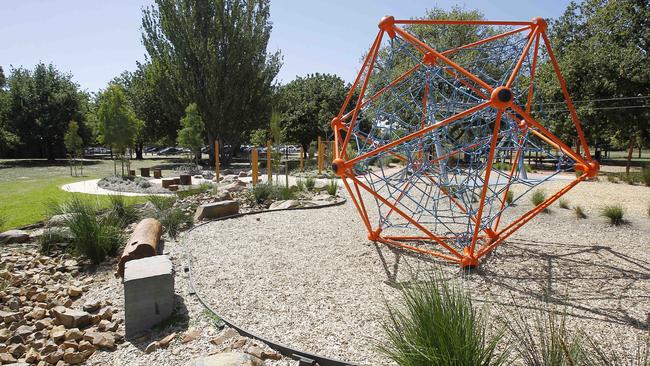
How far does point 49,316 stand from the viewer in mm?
4801

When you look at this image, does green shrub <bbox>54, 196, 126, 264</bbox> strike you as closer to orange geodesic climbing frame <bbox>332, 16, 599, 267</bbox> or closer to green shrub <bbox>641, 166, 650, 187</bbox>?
orange geodesic climbing frame <bbox>332, 16, 599, 267</bbox>

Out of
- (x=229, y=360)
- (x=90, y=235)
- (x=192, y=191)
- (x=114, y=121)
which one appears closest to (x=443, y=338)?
(x=229, y=360)

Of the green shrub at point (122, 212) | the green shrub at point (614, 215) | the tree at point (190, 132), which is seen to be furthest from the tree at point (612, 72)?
the green shrub at point (122, 212)

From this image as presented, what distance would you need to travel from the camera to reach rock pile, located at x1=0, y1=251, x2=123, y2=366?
393 centimetres

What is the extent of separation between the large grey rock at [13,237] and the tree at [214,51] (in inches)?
777

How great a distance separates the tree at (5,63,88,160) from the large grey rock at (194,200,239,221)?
31.0 metres

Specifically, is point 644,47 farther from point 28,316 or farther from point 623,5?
point 28,316

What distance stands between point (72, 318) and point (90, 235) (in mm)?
2293

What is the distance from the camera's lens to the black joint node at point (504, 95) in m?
4.04

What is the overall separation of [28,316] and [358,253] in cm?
431

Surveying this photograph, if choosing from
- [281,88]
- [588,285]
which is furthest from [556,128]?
[588,285]

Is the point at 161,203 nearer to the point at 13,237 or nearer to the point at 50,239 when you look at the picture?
the point at 50,239

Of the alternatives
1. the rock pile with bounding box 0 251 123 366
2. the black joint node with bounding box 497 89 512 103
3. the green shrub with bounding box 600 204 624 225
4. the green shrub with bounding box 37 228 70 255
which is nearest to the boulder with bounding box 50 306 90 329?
the rock pile with bounding box 0 251 123 366

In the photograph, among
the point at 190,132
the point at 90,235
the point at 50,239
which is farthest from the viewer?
the point at 190,132
